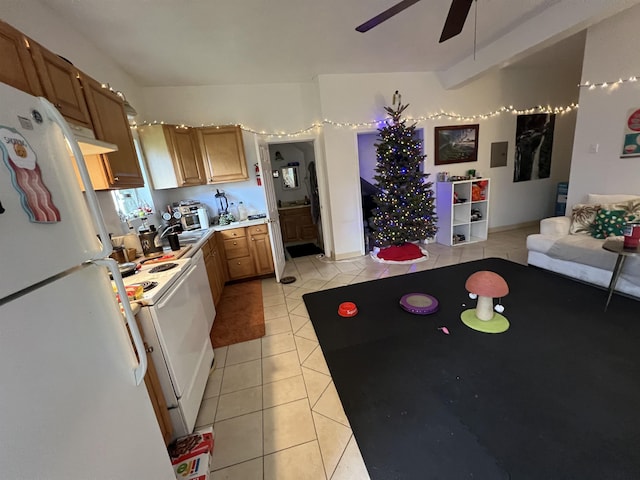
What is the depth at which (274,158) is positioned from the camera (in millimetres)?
5676

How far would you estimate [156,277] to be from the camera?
1.67 metres

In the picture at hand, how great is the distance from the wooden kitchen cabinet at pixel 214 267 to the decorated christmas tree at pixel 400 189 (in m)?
2.40

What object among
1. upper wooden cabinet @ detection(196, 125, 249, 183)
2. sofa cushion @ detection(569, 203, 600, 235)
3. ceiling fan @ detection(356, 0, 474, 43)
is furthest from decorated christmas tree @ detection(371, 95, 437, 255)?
upper wooden cabinet @ detection(196, 125, 249, 183)

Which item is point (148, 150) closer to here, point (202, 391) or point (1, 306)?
point (202, 391)

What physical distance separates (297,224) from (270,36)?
3.43m

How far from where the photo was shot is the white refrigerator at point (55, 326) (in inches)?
21.4

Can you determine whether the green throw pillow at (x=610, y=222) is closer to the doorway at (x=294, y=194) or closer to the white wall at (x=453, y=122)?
the white wall at (x=453, y=122)

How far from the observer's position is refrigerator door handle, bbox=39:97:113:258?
774mm

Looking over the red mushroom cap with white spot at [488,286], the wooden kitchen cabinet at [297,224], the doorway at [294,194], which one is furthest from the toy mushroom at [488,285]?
the wooden kitchen cabinet at [297,224]

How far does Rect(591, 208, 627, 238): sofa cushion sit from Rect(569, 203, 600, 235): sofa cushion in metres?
0.08

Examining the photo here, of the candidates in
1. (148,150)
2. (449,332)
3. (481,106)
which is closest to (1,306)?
(449,332)

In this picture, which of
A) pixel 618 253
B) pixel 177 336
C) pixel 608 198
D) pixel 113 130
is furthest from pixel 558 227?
pixel 113 130

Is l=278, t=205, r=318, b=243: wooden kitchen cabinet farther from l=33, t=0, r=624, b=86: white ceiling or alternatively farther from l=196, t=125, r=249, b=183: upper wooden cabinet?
l=33, t=0, r=624, b=86: white ceiling

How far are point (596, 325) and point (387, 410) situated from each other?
6.55 ft
